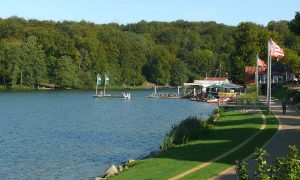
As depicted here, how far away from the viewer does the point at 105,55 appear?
168m

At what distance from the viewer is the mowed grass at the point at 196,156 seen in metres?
19.9

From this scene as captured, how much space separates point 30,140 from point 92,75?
123162mm

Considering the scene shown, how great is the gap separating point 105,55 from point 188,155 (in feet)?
479

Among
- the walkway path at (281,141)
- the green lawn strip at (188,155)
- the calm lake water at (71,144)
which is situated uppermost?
the walkway path at (281,141)

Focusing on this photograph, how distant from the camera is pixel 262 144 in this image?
24.6 metres

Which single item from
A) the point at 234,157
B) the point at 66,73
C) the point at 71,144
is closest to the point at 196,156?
the point at 234,157

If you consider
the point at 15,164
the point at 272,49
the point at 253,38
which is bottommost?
the point at 15,164

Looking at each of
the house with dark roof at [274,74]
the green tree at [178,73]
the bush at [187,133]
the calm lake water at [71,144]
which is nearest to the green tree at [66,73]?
the green tree at [178,73]

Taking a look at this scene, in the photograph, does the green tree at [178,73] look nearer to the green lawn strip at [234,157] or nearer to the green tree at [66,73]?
the green tree at [66,73]

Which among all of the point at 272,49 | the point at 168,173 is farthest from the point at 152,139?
the point at 168,173

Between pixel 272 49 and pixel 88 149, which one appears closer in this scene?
pixel 88 149

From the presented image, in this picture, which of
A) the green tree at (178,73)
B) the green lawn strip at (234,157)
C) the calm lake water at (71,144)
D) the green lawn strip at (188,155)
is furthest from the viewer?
the green tree at (178,73)

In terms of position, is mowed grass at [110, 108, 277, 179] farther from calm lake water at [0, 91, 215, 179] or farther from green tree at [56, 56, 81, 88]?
green tree at [56, 56, 81, 88]

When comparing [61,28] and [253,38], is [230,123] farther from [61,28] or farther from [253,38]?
[61,28]
